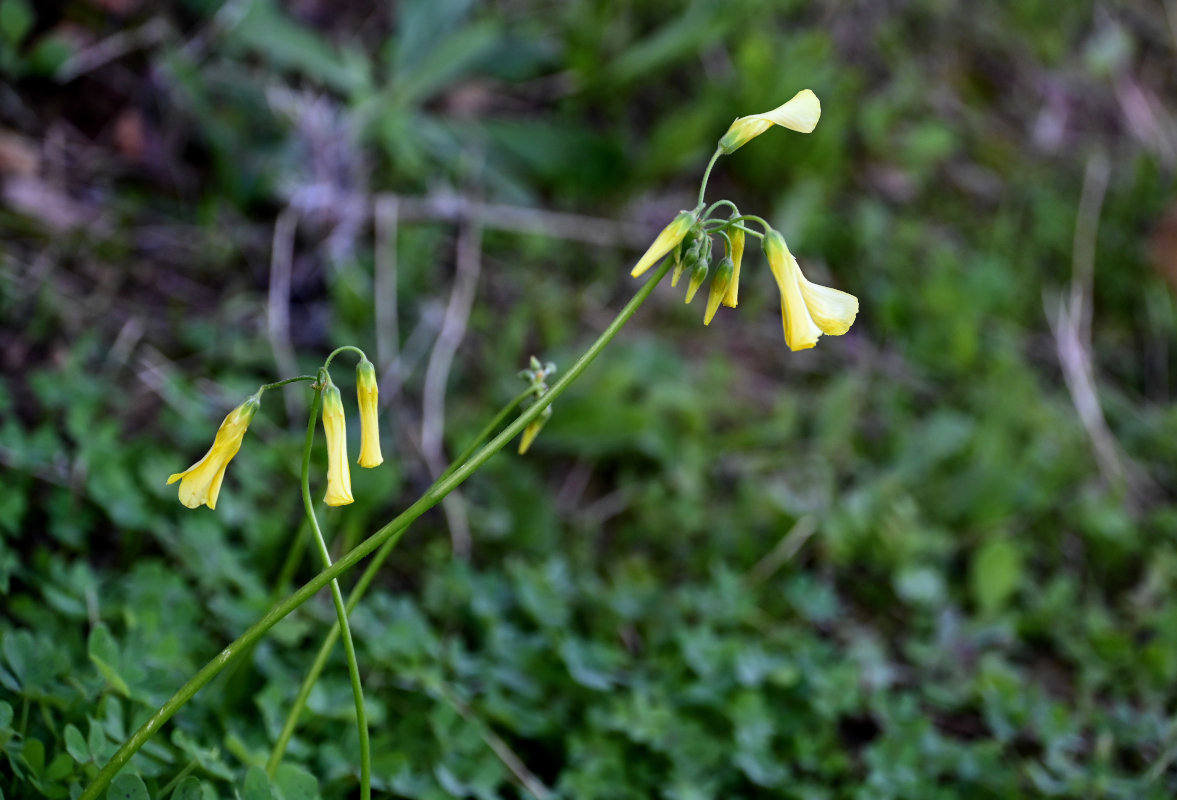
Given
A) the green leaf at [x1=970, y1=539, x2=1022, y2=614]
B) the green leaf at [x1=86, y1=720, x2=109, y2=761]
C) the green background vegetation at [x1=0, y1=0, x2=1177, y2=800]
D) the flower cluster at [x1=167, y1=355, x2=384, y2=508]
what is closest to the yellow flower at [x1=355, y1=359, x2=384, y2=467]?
the flower cluster at [x1=167, y1=355, x2=384, y2=508]

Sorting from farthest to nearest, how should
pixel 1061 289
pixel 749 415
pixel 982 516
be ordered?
pixel 1061 289, pixel 749 415, pixel 982 516

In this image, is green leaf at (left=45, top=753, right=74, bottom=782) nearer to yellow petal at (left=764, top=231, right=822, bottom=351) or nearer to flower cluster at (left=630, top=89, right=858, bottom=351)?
flower cluster at (left=630, top=89, right=858, bottom=351)

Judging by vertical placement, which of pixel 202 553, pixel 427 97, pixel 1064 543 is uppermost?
pixel 427 97

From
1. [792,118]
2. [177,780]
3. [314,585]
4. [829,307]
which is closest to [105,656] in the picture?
[177,780]

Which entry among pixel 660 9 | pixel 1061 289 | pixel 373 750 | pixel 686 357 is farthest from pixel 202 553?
pixel 1061 289

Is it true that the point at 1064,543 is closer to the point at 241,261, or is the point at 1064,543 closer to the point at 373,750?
the point at 373,750

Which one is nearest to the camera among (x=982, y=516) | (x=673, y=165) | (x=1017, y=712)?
(x=1017, y=712)

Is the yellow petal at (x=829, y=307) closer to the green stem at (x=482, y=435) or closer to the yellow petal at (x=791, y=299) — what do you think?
the yellow petal at (x=791, y=299)

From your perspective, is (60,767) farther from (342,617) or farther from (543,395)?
(543,395)

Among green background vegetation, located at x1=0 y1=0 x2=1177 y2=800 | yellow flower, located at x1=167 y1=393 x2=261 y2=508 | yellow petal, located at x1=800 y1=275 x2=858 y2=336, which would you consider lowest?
green background vegetation, located at x1=0 y1=0 x2=1177 y2=800
